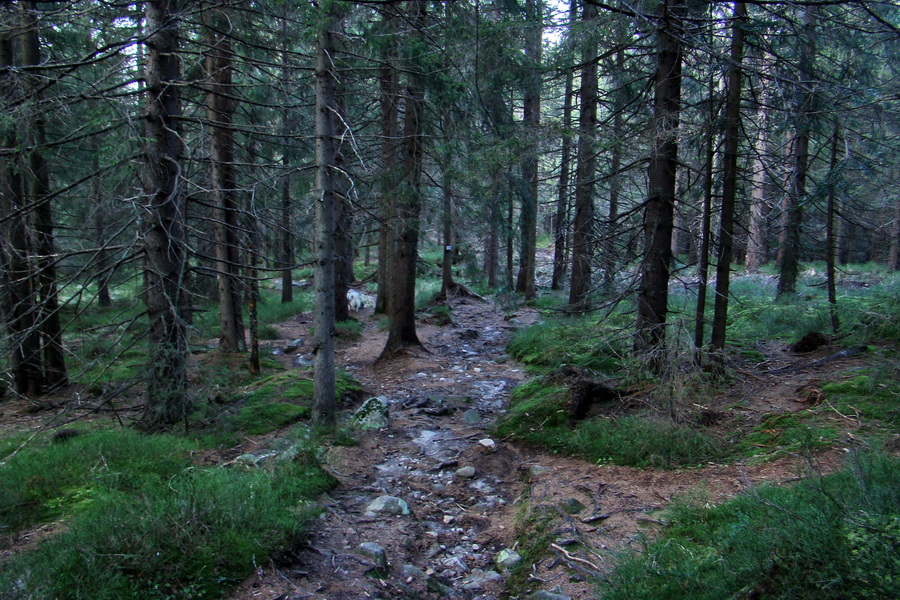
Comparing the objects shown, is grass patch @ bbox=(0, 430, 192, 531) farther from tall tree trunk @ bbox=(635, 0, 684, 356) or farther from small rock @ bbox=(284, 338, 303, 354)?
small rock @ bbox=(284, 338, 303, 354)

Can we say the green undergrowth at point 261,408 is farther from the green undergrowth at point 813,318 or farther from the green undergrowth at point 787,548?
the green undergrowth at point 813,318

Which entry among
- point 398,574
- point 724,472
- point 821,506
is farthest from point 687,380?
point 398,574

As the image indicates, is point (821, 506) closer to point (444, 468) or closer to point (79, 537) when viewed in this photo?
point (444, 468)

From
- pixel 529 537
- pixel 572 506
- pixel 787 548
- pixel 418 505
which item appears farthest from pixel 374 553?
pixel 787 548

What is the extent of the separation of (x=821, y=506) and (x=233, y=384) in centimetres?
875

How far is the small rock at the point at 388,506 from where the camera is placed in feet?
17.2

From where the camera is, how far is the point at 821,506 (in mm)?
3045

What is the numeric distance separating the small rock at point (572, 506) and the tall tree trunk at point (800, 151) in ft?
15.2

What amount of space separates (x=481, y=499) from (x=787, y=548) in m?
3.35

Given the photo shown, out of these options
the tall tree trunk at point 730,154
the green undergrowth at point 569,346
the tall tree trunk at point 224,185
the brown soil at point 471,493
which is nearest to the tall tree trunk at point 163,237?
Result: the brown soil at point 471,493

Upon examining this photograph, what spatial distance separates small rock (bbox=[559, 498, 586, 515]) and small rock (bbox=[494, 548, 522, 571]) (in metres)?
0.65

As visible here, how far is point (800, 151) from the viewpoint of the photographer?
13383 millimetres

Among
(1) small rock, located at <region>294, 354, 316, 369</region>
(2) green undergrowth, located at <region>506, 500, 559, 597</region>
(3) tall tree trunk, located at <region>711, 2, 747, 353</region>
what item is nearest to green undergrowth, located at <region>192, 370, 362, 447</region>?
(1) small rock, located at <region>294, 354, 316, 369</region>

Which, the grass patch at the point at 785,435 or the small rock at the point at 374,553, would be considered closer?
the small rock at the point at 374,553
